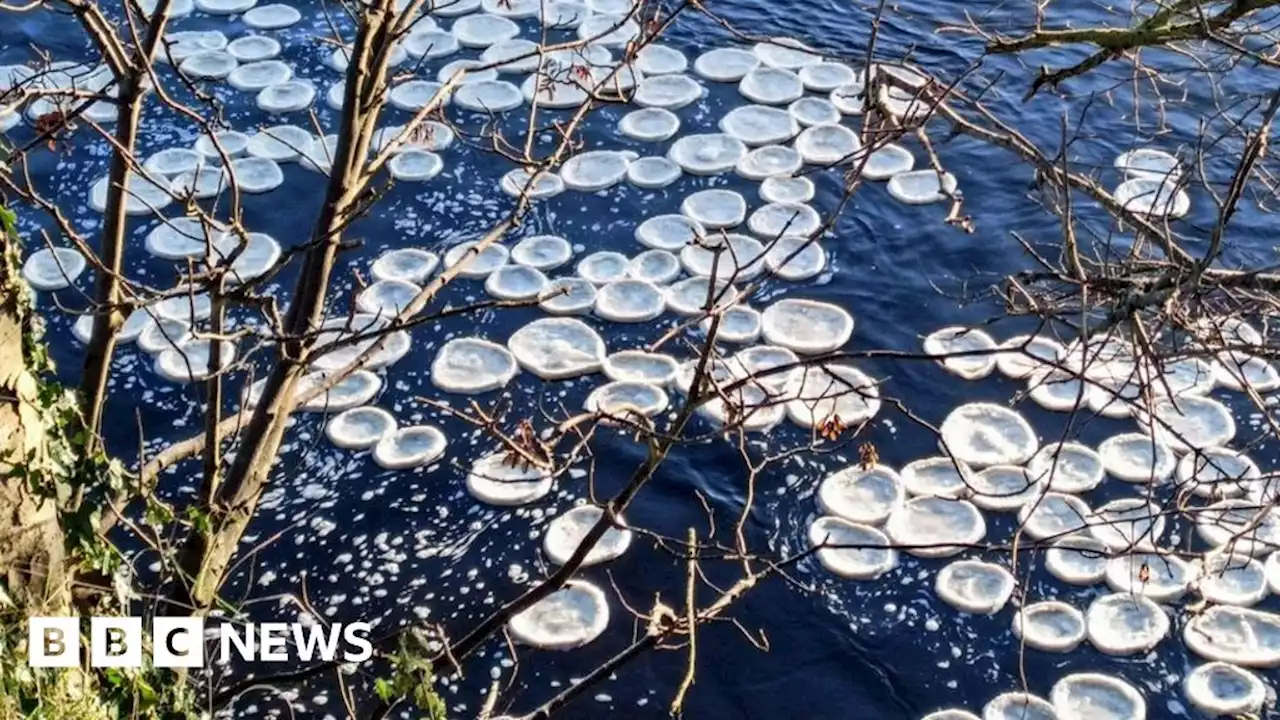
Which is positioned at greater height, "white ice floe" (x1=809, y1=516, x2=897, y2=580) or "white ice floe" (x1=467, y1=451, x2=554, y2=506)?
"white ice floe" (x1=809, y1=516, x2=897, y2=580)

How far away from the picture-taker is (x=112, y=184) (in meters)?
2.73

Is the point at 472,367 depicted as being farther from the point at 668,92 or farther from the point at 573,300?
the point at 668,92

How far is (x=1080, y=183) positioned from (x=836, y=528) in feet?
5.23

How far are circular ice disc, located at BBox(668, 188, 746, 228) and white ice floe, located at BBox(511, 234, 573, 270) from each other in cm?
50

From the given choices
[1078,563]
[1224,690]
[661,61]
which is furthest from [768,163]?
[1224,690]

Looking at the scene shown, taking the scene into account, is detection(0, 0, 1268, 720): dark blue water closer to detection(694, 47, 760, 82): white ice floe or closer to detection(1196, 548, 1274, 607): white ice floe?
detection(694, 47, 760, 82): white ice floe

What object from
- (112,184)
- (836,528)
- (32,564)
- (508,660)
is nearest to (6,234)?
(112,184)

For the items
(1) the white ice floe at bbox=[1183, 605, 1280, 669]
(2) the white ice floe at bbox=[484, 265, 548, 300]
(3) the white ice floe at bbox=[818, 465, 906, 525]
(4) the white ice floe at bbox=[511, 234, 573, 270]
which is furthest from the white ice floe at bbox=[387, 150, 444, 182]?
(1) the white ice floe at bbox=[1183, 605, 1280, 669]

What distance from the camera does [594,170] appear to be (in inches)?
222

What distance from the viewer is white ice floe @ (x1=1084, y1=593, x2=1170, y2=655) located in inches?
152

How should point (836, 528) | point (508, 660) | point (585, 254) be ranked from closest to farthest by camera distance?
point (508, 660), point (836, 528), point (585, 254)

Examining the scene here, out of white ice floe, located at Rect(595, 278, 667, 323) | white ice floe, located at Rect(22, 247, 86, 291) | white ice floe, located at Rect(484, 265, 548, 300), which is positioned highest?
white ice floe, located at Rect(595, 278, 667, 323)

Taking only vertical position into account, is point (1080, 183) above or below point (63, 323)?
above

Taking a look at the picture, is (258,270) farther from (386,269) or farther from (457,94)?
(457,94)
